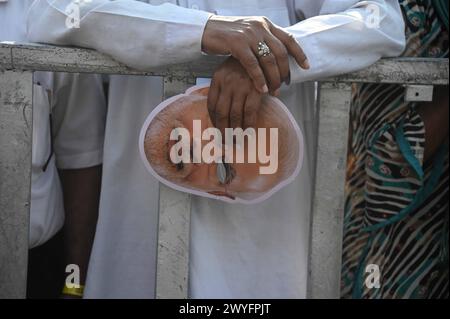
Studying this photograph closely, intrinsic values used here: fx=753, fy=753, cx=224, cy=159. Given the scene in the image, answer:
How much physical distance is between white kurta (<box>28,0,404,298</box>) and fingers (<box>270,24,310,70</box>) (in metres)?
0.04

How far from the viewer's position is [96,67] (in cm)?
163

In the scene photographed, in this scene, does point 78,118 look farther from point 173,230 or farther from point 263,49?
point 263,49

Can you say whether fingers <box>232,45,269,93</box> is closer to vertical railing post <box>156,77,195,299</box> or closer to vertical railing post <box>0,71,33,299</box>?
vertical railing post <box>156,77,195,299</box>

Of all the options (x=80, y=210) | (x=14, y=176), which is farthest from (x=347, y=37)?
(x=80, y=210)

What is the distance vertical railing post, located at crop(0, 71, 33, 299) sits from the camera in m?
1.61

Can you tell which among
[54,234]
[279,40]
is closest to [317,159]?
[279,40]

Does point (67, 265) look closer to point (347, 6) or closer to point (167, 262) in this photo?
point (167, 262)

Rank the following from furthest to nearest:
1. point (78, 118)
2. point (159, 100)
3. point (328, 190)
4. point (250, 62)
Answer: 1. point (78, 118)
2. point (159, 100)
3. point (328, 190)
4. point (250, 62)

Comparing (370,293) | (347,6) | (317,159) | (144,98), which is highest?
(347,6)

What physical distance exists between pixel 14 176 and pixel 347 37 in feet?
2.61

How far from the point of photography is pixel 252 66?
1.55 metres

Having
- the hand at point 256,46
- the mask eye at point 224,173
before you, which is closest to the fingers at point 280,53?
the hand at point 256,46
